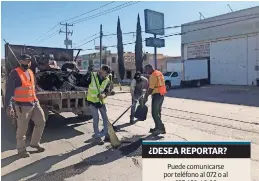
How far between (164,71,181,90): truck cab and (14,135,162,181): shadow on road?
17.9 meters

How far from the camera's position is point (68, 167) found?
4.47 meters

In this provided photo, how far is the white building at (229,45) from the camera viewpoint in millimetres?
24984

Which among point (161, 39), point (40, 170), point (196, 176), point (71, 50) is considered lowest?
point (40, 170)

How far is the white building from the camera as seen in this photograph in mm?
24984

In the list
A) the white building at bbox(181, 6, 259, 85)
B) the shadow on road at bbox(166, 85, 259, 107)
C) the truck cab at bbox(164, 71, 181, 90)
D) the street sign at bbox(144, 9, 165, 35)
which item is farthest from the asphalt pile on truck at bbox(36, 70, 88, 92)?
the white building at bbox(181, 6, 259, 85)

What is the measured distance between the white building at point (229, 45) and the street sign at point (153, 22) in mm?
3980

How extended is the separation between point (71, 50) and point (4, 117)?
319 centimetres

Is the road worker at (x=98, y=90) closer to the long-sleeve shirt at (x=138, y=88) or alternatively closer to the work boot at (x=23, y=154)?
the work boot at (x=23, y=154)

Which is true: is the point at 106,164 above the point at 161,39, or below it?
below

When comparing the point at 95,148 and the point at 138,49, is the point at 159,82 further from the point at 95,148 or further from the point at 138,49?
the point at 138,49

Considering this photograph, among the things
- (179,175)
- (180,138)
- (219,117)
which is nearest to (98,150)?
(180,138)

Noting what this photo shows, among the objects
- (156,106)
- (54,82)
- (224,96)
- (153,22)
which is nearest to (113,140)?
(156,106)

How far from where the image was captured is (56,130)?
713cm

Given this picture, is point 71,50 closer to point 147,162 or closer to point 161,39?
point 147,162
